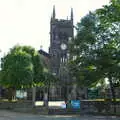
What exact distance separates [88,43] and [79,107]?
7250 mm

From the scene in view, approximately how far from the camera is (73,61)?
36.8m

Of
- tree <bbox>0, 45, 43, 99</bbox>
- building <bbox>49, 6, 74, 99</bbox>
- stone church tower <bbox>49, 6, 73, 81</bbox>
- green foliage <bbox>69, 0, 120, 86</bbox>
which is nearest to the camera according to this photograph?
green foliage <bbox>69, 0, 120, 86</bbox>

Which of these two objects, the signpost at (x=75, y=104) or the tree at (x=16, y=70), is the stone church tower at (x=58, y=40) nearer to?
the tree at (x=16, y=70)

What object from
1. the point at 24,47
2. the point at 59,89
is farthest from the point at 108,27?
the point at 59,89

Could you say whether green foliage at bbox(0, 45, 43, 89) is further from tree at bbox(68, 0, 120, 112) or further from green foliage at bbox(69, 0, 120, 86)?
tree at bbox(68, 0, 120, 112)

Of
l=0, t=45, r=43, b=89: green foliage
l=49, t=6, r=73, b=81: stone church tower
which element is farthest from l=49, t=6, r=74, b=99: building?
l=0, t=45, r=43, b=89: green foliage

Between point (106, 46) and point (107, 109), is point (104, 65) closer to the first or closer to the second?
point (106, 46)

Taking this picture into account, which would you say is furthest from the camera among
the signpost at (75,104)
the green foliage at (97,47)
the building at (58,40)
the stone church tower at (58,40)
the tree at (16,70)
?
the stone church tower at (58,40)

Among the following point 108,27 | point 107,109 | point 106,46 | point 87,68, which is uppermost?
point 108,27

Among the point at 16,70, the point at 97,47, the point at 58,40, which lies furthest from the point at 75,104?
the point at 58,40

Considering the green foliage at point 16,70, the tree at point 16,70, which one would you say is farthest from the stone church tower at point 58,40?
the tree at point 16,70

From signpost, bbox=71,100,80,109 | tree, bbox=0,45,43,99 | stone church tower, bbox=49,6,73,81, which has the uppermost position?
stone church tower, bbox=49,6,73,81

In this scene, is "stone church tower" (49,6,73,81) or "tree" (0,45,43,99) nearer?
"tree" (0,45,43,99)

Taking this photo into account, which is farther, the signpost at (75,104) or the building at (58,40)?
the building at (58,40)
